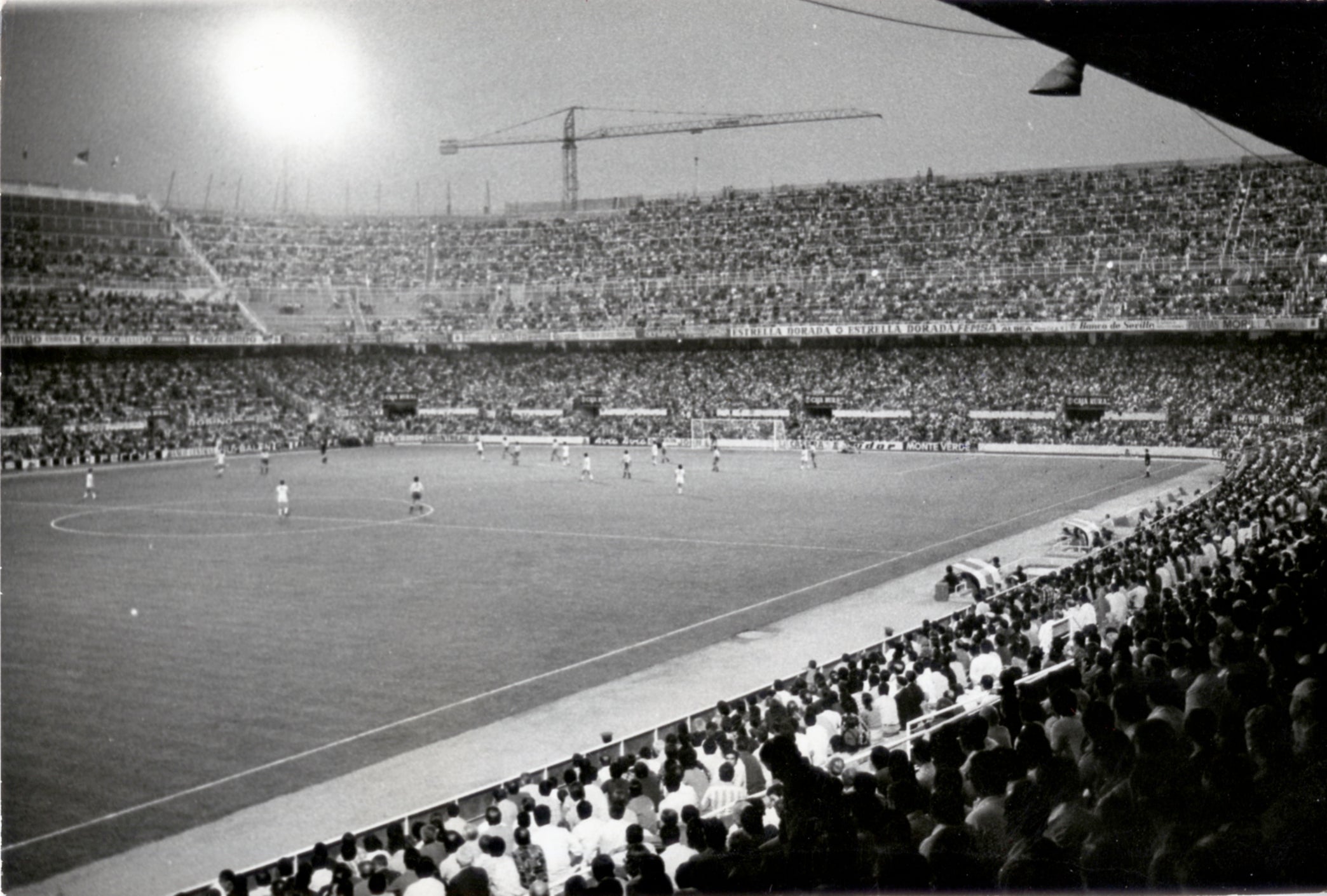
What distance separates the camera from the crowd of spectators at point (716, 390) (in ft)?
178

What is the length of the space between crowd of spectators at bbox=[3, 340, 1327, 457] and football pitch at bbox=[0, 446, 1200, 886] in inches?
403

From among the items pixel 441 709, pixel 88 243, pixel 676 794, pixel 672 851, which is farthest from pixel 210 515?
pixel 88 243

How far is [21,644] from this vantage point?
64.5ft

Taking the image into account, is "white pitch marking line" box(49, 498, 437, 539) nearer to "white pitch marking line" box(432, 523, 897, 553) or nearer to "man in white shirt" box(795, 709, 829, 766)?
"white pitch marking line" box(432, 523, 897, 553)

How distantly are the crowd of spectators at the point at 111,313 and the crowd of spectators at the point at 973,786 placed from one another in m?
55.4

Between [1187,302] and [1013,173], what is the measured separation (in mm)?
18265

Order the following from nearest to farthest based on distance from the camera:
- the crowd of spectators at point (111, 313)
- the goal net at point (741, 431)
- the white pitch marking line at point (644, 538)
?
1. the white pitch marking line at point (644, 538)
2. the crowd of spectators at point (111, 313)
3. the goal net at point (741, 431)

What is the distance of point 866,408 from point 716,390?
394 inches

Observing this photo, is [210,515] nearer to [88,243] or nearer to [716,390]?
[716,390]

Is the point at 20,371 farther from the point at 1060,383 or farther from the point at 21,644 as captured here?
the point at 1060,383

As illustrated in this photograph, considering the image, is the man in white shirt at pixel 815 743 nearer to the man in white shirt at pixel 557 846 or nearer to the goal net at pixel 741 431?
the man in white shirt at pixel 557 846

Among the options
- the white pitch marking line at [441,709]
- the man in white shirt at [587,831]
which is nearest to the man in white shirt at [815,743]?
the man in white shirt at [587,831]

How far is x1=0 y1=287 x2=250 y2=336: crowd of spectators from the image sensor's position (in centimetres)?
5941

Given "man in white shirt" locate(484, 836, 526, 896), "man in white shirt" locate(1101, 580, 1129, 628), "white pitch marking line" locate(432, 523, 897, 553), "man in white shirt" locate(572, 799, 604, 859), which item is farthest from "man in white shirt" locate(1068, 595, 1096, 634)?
"white pitch marking line" locate(432, 523, 897, 553)
